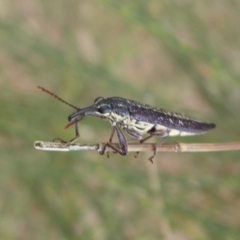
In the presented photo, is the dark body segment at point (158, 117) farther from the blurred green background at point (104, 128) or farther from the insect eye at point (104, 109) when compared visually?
the blurred green background at point (104, 128)

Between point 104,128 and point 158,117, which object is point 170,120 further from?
point 104,128

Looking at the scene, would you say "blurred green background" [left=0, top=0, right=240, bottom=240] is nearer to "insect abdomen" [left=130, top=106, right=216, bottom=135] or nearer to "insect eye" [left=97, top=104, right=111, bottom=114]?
"insect abdomen" [left=130, top=106, right=216, bottom=135]

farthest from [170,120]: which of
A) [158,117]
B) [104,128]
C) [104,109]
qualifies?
[104,128]

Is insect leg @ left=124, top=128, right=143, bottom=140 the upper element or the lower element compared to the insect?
lower

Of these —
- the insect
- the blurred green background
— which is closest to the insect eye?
the insect

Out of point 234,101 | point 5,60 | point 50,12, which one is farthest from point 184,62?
point 5,60

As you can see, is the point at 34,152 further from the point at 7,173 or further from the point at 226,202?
the point at 226,202
